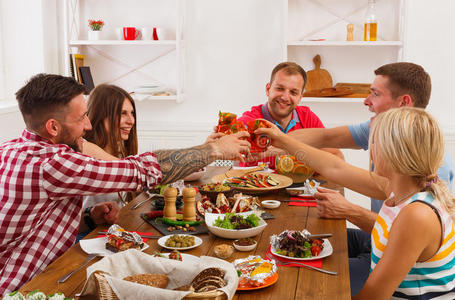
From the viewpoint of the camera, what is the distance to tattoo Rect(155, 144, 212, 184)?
1.78m

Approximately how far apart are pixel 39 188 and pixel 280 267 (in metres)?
0.79

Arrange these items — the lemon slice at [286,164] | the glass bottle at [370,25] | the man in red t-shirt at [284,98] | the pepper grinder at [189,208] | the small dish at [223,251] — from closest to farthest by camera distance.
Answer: the small dish at [223,251], the pepper grinder at [189,208], the lemon slice at [286,164], the man in red t-shirt at [284,98], the glass bottle at [370,25]

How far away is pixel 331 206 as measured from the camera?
6.52 feet

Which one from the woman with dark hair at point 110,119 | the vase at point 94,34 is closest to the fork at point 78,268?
the woman with dark hair at point 110,119

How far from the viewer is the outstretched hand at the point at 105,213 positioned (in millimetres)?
1911

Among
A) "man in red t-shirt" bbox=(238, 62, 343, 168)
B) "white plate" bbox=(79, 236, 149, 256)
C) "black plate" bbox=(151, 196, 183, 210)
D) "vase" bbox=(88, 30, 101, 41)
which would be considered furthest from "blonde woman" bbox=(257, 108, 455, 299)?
"vase" bbox=(88, 30, 101, 41)

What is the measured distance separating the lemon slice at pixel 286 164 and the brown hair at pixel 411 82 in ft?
2.02

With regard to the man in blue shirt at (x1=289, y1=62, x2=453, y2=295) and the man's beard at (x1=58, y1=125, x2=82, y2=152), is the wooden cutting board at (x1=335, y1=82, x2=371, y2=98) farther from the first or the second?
the man's beard at (x1=58, y1=125, x2=82, y2=152)

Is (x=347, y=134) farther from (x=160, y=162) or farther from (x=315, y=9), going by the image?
(x=315, y=9)

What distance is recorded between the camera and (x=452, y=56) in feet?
12.8

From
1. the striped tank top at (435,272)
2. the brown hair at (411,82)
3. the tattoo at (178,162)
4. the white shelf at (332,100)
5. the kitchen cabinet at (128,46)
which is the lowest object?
the striped tank top at (435,272)

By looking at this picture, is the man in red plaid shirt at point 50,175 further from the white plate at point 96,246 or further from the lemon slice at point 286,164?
the lemon slice at point 286,164

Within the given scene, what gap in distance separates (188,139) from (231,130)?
6.83 feet

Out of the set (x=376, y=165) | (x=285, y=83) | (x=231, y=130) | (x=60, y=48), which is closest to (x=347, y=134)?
(x=285, y=83)
